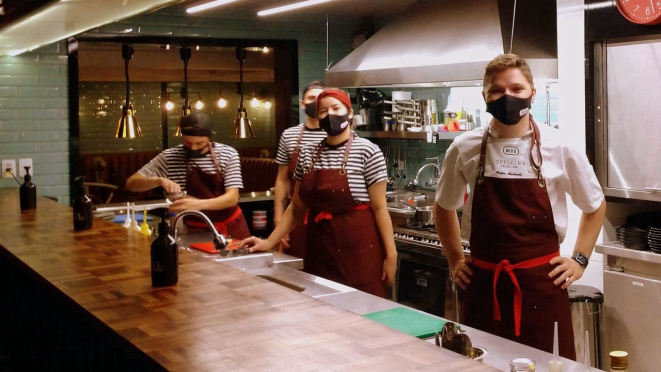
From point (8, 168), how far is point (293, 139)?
253 cm

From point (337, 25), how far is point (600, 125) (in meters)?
4.10

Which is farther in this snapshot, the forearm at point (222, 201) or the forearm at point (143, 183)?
the forearm at point (143, 183)

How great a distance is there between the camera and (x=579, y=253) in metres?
3.15

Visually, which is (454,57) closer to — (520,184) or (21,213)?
(520,184)

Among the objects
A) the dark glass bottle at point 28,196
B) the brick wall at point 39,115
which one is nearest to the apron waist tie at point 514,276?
the dark glass bottle at point 28,196

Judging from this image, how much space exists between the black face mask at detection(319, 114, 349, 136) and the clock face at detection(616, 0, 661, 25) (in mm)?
1509

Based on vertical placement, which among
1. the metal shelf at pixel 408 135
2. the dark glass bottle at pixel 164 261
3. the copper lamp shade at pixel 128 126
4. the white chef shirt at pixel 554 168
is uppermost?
the copper lamp shade at pixel 128 126

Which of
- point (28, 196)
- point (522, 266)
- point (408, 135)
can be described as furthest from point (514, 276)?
point (408, 135)

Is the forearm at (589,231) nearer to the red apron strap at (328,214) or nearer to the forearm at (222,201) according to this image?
the red apron strap at (328,214)

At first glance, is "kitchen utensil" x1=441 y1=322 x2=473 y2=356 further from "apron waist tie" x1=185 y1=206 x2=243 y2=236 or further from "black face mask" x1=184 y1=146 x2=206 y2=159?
"black face mask" x1=184 y1=146 x2=206 y2=159

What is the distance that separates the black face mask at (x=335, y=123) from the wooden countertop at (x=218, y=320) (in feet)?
4.02

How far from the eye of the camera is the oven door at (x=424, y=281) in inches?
208

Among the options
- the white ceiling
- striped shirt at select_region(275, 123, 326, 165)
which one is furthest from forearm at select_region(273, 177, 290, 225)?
the white ceiling

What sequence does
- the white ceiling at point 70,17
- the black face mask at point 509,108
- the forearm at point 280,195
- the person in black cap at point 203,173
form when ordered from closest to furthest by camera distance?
the white ceiling at point 70,17
the black face mask at point 509,108
the person in black cap at point 203,173
the forearm at point 280,195
